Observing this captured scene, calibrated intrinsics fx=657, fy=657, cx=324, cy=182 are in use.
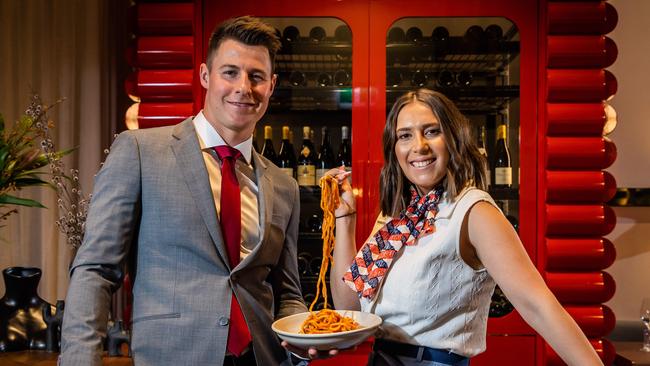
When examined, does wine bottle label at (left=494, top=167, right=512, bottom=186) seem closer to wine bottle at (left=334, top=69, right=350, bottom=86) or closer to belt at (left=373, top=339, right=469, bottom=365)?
wine bottle at (left=334, top=69, right=350, bottom=86)

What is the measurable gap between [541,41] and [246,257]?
6.94ft

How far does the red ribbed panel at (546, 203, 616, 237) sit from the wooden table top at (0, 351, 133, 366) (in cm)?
201

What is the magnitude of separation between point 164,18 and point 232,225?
1.68 m

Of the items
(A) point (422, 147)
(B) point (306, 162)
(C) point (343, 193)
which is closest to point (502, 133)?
(B) point (306, 162)

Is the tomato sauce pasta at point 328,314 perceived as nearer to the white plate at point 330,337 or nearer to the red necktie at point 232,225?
the white plate at point 330,337

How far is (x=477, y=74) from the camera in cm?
344

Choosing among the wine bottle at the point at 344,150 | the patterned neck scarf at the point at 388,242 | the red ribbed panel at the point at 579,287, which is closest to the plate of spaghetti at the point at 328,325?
the patterned neck scarf at the point at 388,242

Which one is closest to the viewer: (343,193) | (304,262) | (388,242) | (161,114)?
(388,242)

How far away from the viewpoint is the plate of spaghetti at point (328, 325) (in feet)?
5.61

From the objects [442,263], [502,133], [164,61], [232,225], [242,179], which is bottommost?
[442,263]

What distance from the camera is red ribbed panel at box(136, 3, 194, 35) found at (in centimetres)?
313

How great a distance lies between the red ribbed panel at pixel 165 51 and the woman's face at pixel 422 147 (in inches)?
58.8

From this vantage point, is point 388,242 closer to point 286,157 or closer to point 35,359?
point 35,359

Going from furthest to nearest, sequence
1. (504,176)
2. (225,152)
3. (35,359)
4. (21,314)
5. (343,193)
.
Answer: (504,176)
(21,314)
(35,359)
(343,193)
(225,152)
